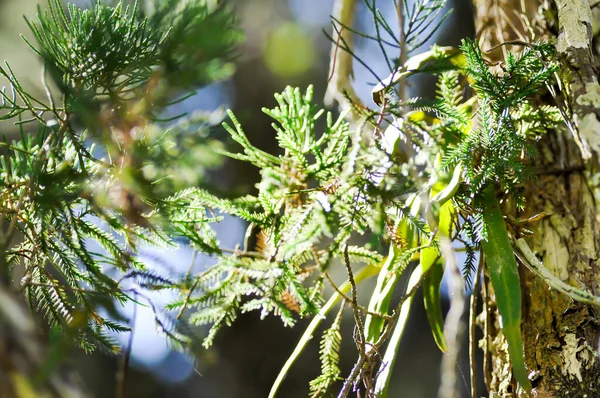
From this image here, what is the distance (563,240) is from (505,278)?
8.5 inches

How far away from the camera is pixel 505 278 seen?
28.7 inches

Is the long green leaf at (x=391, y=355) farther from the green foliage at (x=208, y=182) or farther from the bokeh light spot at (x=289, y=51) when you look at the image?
the bokeh light spot at (x=289, y=51)

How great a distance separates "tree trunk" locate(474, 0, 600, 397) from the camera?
0.75 metres

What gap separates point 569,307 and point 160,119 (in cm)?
61

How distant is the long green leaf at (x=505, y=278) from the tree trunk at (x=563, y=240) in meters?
0.12

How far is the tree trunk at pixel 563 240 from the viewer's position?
746mm

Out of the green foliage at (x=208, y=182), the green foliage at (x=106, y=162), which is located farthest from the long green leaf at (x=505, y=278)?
the green foliage at (x=106, y=162)

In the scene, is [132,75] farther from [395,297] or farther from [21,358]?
[395,297]

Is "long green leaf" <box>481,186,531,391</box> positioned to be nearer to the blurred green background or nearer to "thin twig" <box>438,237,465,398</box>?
"thin twig" <box>438,237,465,398</box>

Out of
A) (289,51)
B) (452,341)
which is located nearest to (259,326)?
(289,51)

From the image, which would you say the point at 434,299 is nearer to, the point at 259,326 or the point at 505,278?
the point at 505,278

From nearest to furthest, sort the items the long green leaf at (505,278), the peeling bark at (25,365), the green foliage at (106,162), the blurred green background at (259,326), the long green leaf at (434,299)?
the peeling bark at (25,365)
the green foliage at (106,162)
the long green leaf at (505,278)
the long green leaf at (434,299)
the blurred green background at (259,326)

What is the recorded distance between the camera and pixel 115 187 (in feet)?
2.12

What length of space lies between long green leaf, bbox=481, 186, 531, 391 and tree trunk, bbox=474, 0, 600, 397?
123 mm
